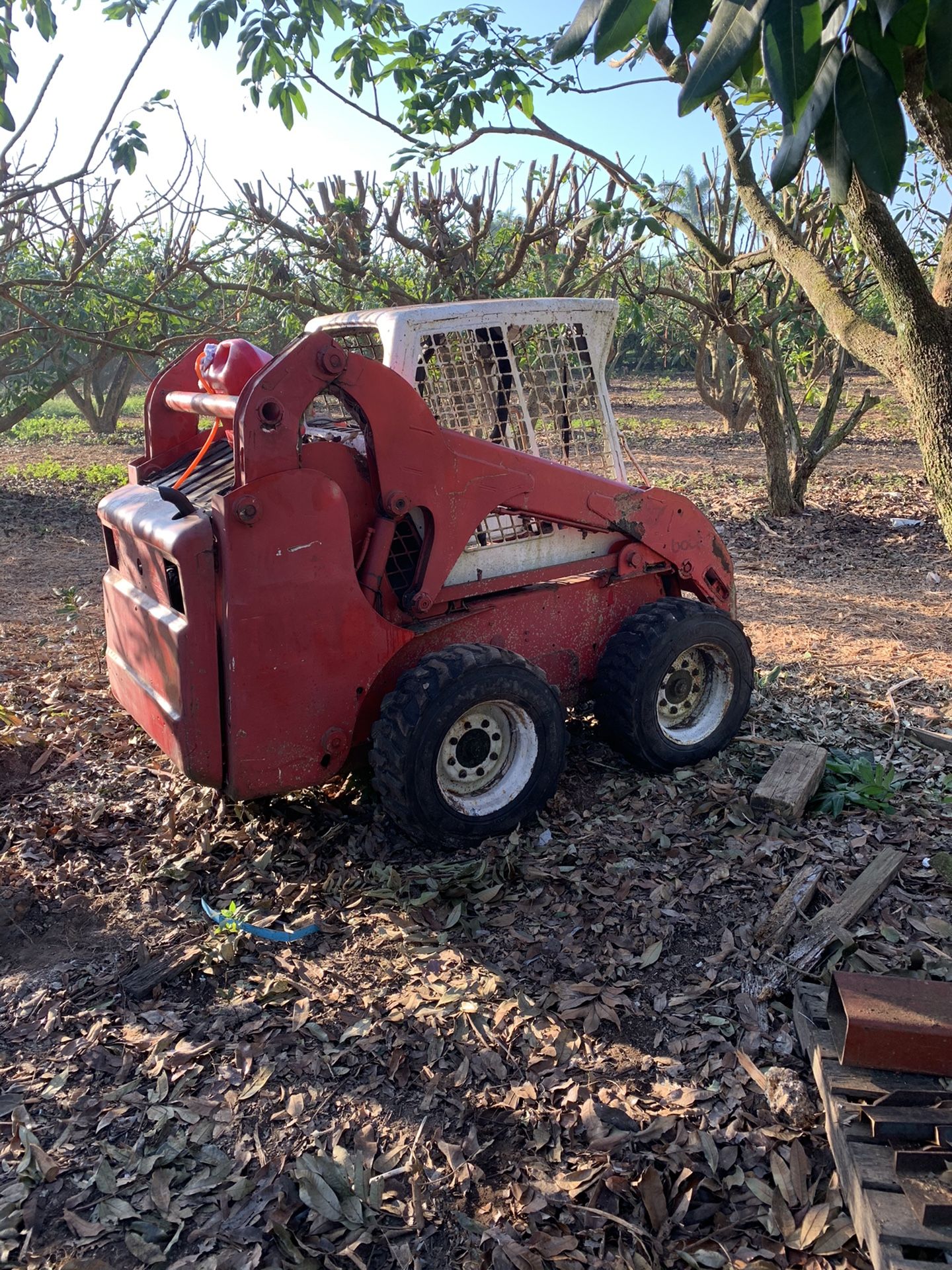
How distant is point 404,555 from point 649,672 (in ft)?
4.13

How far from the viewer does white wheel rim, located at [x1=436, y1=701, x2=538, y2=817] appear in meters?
4.09

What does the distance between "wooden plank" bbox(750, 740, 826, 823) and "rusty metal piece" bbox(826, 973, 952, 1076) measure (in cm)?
136

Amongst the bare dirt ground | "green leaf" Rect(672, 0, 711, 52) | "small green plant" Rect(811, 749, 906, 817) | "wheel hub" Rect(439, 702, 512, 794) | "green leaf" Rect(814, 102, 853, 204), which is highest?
"green leaf" Rect(672, 0, 711, 52)

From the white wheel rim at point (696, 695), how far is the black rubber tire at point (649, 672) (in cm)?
8

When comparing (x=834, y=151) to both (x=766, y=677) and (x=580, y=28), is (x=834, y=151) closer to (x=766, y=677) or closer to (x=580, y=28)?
(x=580, y=28)

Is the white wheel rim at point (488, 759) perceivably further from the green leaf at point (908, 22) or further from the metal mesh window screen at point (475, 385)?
the green leaf at point (908, 22)

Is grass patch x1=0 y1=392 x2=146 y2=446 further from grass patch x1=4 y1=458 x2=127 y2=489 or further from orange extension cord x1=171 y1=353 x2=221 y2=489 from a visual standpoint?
orange extension cord x1=171 y1=353 x2=221 y2=489

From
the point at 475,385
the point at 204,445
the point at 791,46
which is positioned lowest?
the point at 204,445

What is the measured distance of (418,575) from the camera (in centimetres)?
400

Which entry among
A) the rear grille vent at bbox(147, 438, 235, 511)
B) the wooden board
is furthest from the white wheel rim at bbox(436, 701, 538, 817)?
the wooden board

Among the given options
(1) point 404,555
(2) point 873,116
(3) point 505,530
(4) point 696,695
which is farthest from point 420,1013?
(2) point 873,116

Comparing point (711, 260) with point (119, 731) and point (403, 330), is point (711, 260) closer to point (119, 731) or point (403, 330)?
point (403, 330)

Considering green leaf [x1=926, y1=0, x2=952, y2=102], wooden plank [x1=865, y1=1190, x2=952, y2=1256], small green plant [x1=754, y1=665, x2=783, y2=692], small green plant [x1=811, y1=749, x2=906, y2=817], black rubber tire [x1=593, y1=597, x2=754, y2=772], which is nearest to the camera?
green leaf [x1=926, y1=0, x2=952, y2=102]

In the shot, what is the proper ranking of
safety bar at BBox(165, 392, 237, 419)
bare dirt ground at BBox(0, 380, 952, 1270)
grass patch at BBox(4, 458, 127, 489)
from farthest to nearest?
grass patch at BBox(4, 458, 127, 489)
safety bar at BBox(165, 392, 237, 419)
bare dirt ground at BBox(0, 380, 952, 1270)
